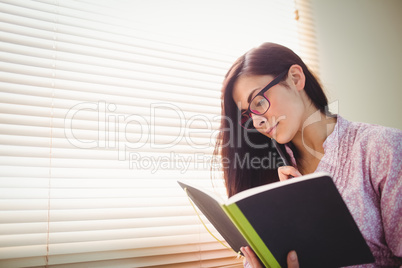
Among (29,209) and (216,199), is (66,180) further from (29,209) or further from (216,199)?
(216,199)

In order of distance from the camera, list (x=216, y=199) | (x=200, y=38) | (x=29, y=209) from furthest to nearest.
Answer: (x=200, y=38), (x=29, y=209), (x=216, y=199)

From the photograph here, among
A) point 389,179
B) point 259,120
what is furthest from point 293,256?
point 259,120

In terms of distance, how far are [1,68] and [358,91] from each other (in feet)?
5.37

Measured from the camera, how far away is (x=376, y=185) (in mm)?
681

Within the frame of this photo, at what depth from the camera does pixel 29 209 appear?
75 cm

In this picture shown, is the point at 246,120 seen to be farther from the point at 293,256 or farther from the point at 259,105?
the point at 293,256

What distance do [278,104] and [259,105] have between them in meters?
0.06

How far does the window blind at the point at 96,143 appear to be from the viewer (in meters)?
0.77

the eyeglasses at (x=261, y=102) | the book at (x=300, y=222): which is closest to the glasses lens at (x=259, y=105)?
the eyeglasses at (x=261, y=102)

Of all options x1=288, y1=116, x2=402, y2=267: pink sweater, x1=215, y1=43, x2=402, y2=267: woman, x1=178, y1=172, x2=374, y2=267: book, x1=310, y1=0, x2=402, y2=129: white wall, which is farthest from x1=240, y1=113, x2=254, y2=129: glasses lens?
x1=310, y1=0, x2=402, y2=129: white wall

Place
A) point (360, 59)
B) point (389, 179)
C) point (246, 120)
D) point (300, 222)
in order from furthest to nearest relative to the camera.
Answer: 1. point (360, 59)
2. point (246, 120)
3. point (389, 179)
4. point (300, 222)

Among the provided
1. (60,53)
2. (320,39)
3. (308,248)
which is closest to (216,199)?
(308,248)

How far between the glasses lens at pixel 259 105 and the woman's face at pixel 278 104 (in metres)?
0.01

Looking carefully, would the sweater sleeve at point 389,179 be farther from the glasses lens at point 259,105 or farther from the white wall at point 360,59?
the white wall at point 360,59
